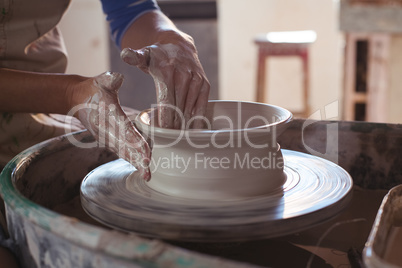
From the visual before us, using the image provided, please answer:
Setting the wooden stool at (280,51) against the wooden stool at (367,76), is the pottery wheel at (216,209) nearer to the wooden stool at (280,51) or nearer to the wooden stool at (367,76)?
the wooden stool at (367,76)

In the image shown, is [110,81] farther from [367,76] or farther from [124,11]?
[367,76]

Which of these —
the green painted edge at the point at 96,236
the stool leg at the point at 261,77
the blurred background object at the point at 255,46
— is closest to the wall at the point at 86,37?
the blurred background object at the point at 255,46

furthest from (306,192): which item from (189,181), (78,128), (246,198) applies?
(78,128)

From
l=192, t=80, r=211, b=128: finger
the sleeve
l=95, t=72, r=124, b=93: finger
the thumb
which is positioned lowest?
l=192, t=80, r=211, b=128: finger

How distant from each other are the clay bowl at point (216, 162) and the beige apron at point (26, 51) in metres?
0.46

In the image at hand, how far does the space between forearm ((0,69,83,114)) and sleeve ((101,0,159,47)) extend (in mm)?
452

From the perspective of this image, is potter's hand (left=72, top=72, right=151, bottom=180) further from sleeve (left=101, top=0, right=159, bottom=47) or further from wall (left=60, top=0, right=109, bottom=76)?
wall (left=60, top=0, right=109, bottom=76)

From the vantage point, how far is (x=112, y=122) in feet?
3.19

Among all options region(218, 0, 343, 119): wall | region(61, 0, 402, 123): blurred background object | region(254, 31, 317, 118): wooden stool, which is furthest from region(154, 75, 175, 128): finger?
region(218, 0, 343, 119): wall

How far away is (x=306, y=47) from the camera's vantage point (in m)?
3.61

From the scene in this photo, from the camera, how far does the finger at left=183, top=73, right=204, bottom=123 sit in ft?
3.52

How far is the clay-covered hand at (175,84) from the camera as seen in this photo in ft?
3.37

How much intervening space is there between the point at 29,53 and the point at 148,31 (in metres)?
0.33

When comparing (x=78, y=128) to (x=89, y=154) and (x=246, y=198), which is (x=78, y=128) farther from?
(x=246, y=198)
